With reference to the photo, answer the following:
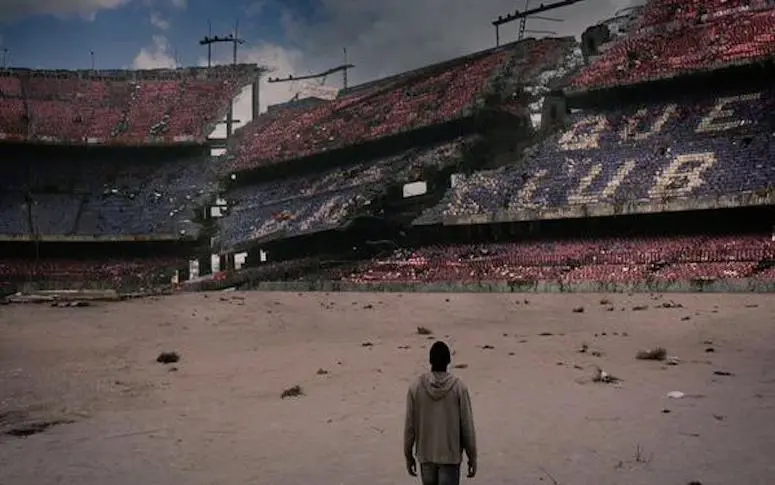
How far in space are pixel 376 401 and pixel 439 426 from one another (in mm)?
4653

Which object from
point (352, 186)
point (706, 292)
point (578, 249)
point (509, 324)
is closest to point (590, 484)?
point (509, 324)

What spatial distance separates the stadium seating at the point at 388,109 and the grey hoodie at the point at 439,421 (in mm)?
40537

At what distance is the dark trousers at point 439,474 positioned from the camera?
505 cm

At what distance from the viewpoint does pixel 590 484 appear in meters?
6.14

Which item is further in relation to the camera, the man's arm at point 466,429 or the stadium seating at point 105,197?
the stadium seating at point 105,197

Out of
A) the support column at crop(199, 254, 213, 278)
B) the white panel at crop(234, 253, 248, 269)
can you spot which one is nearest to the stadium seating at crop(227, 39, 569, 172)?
the white panel at crop(234, 253, 248, 269)

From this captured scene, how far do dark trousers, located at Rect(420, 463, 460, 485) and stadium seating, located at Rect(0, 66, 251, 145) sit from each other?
5563 centimetres

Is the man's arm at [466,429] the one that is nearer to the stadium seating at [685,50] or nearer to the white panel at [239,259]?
the stadium seating at [685,50]

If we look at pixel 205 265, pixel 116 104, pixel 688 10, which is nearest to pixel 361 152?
pixel 205 265

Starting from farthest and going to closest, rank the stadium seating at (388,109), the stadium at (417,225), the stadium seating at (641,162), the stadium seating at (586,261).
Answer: the stadium seating at (388,109) < the stadium seating at (641,162) < the stadium seating at (586,261) < the stadium at (417,225)

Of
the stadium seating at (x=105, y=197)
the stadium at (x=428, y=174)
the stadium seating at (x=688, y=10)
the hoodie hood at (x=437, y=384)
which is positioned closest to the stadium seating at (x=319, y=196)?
the stadium at (x=428, y=174)

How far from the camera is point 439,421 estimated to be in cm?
508

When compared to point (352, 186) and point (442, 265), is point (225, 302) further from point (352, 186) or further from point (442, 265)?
point (352, 186)

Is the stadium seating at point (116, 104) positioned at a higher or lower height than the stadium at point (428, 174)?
higher
